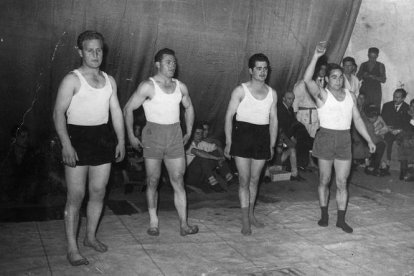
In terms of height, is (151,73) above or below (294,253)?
above

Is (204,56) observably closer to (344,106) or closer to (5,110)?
(344,106)

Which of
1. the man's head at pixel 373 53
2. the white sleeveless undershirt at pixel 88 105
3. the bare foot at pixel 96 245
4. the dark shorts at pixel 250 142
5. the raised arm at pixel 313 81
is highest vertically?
the man's head at pixel 373 53

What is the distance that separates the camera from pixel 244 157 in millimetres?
4266

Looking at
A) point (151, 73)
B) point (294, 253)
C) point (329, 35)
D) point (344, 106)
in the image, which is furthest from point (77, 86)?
point (329, 35)

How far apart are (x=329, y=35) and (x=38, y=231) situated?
175 inches

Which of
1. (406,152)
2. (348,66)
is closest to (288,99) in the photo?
(348,66)

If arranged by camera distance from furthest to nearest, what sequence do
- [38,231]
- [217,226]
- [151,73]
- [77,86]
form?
[151,73], [217,226], [38,231], [77,86]

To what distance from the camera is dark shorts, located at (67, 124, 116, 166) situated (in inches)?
132

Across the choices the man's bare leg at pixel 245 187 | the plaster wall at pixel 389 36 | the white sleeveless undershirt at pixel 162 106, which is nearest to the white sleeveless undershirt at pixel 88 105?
the white sleeveless undershirt at pixel 162 106

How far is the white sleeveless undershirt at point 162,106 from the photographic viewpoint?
3.94 metres

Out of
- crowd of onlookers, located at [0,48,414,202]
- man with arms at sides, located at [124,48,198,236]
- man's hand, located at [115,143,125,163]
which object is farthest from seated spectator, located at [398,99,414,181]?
man's hand, located at [115,143,125,163]

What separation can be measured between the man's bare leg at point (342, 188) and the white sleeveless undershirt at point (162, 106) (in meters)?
1.80

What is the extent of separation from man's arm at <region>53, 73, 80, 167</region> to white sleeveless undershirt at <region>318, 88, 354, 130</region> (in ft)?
8.14

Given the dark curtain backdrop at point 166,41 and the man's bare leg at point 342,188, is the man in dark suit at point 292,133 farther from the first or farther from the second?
the man's bare leg at point 342,188
